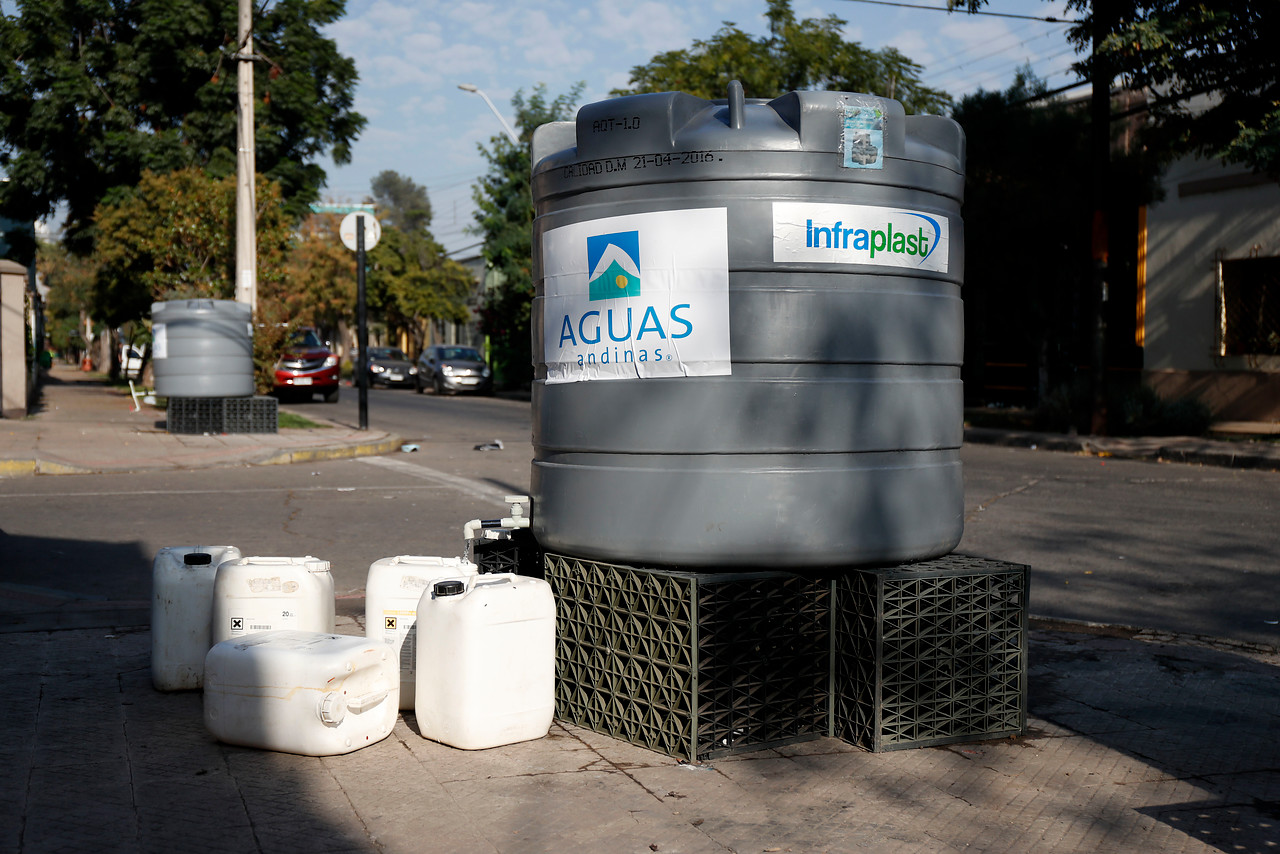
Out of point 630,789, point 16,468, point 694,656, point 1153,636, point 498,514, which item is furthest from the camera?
point 16,468

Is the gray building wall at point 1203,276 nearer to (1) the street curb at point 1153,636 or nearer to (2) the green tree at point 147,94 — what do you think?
(1) the street curb at point 1153,636

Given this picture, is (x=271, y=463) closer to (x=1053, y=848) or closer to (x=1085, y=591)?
(x=1085, y=591)

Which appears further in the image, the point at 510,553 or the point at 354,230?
the point at 354,230

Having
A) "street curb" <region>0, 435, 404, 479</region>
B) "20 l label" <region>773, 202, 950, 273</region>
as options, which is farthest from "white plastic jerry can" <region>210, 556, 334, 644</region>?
"street curb" <region>0, 435, 404, 479</region>

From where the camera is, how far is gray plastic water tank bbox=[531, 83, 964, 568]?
13.1 feet

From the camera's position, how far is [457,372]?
34.7 meters

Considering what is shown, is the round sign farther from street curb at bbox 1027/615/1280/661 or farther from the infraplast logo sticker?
the infraplast logo sticker

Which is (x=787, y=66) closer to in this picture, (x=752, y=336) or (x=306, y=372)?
(x=306, y=372)

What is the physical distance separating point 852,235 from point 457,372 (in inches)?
1232

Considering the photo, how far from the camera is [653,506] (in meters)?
4.03

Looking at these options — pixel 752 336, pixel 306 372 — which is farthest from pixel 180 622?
pixel 306 372

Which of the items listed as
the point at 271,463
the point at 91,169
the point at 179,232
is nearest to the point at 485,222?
the point at 91,169

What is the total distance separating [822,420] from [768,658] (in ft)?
2.85

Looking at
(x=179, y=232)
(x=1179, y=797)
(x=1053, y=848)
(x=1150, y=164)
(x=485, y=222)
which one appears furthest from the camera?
(x=485, y=222)
